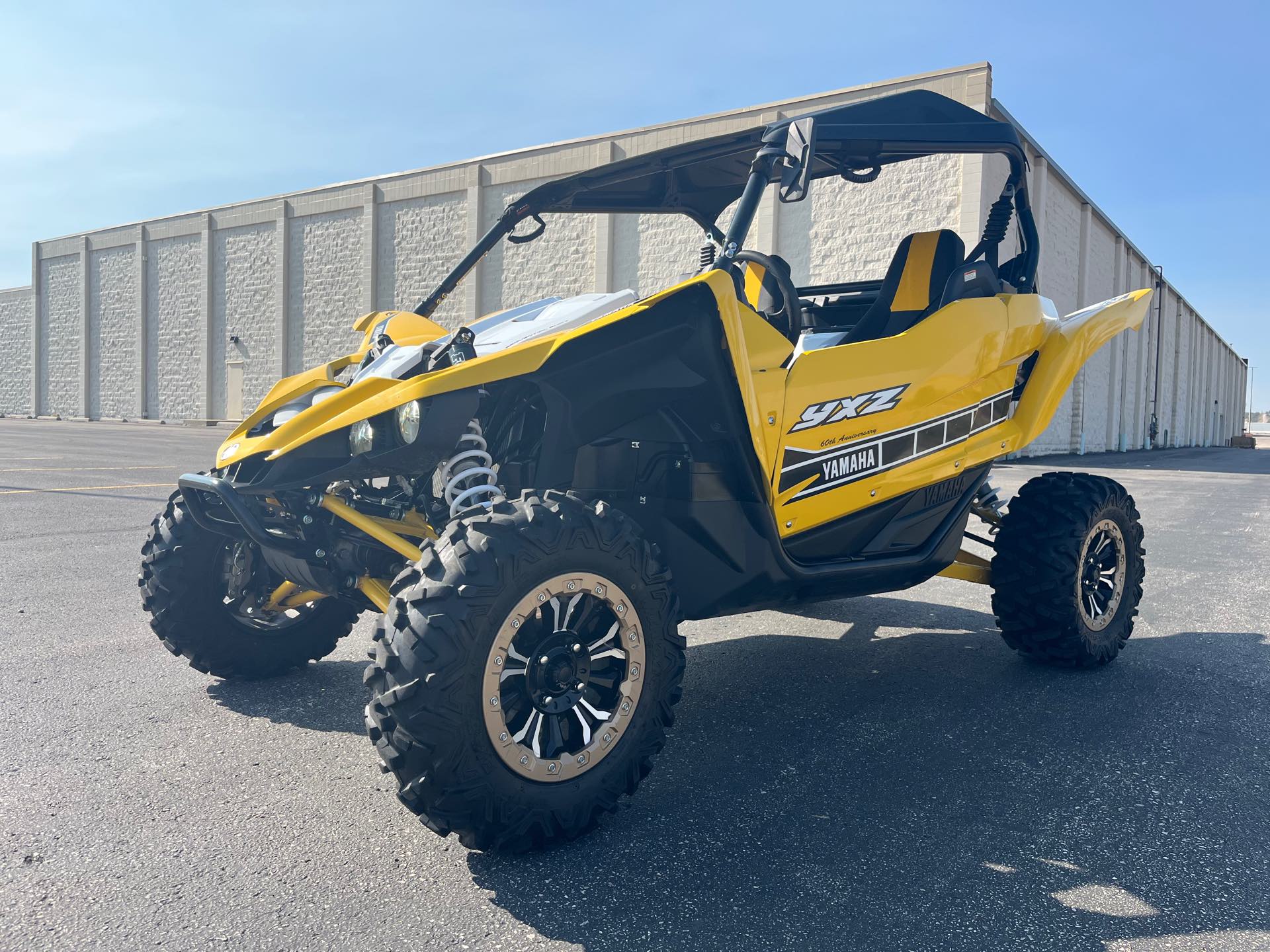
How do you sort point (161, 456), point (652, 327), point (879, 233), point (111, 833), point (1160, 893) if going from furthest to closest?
point (879, 233) → point (161, 456) → point (652, 327) → point (111, 833) → point (1160, 893)

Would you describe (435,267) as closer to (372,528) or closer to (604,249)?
(604,249)

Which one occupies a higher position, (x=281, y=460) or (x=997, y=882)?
(x=281, y=460)

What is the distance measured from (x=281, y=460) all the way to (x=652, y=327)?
3.94 ft

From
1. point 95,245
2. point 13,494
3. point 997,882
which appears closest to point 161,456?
point 13,494

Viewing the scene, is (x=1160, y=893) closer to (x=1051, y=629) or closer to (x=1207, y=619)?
(x=1051, y=629)

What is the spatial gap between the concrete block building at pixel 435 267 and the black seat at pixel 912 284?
17.7 metres

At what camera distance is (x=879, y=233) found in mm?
24672

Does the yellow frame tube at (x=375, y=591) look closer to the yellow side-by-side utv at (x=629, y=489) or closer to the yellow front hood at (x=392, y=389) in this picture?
the yellow side-by-side utv at (x=629, y=489)

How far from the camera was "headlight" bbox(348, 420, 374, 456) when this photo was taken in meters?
2.87

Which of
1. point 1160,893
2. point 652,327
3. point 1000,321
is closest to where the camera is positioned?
point 1160,893

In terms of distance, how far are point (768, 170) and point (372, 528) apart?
1703mm

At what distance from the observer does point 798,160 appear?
3094mm

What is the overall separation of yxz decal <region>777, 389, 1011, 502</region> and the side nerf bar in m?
1.63

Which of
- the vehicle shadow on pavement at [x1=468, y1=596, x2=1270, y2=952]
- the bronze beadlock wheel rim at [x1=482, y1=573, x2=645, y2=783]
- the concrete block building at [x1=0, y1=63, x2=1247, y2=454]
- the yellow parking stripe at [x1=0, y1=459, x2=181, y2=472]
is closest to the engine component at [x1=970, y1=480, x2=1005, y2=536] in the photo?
the vehicle shadow on pavement at [x1=468, y1=596, x2=1270, y2=952]
